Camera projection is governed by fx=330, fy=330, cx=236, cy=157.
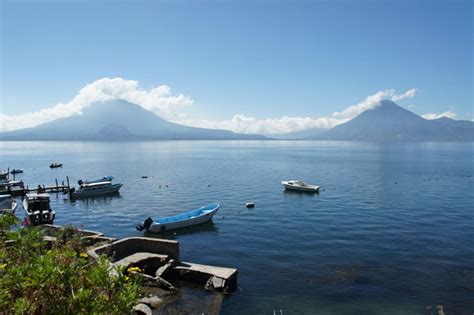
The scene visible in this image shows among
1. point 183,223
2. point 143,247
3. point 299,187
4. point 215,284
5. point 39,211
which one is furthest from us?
point 299,187

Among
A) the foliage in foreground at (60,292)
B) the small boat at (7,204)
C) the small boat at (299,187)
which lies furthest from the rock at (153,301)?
the small boat at (299,187)

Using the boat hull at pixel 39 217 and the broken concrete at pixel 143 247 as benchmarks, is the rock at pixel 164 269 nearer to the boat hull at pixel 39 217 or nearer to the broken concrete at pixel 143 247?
the broken concrete at pixel 143 247

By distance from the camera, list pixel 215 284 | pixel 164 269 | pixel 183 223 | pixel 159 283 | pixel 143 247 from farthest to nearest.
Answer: pixel 183 223, pixel 143 247, pixel 164 269, pixel 215 284, pixel 159 283

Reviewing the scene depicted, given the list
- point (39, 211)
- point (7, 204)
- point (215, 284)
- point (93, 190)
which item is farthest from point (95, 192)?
point (215, 284)

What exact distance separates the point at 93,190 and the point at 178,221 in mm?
27467

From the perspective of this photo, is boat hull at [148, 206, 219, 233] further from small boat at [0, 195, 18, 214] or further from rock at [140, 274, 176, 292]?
small boat at [0, 195, 18, 214]

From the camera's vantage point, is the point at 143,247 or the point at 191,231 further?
the point at 191,231

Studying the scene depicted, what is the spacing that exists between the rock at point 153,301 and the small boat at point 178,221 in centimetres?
1520

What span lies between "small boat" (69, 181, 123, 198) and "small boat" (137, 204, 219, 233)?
24.9 metres

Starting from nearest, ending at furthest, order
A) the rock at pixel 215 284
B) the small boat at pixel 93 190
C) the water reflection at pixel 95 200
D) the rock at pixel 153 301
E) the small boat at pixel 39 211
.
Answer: the rock at pixel 153 301, the rock at pixel 215 284, the small boat at pixel 39 211, the water reflection at pixel 95 200, the small boat at pixel 93 190

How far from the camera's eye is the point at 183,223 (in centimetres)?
3475

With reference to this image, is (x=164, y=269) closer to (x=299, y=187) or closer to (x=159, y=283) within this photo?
(x=159, y=283)

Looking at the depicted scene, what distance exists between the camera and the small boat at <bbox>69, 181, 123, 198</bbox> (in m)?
53.5

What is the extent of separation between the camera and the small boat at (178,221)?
33.2 meters
